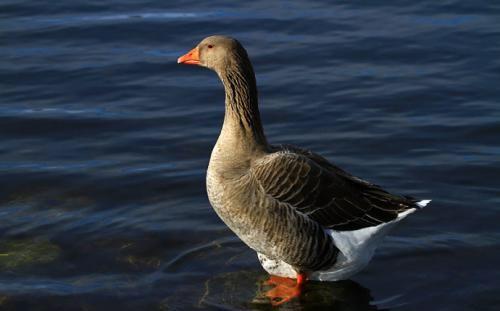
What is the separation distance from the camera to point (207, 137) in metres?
12.3

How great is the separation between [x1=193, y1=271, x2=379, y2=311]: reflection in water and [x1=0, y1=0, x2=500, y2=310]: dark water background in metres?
0.02

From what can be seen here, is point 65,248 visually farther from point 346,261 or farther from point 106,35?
point 106,35

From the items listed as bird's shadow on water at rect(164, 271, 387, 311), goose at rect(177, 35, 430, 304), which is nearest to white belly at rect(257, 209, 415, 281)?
goose at rect(177, 35, 430, 304)

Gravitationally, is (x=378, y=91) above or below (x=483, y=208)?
above

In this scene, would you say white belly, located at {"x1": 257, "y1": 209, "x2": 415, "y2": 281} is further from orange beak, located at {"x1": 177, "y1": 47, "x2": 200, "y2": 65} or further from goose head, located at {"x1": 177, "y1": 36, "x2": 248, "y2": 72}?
orange beak, located at {"x1": 177, "y1": 47, "x2": 200, "y2": 65}

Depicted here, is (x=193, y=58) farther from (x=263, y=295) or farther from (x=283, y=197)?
(x=263, y=295)

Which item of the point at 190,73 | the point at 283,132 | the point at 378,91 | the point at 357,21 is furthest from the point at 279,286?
the point at 357,21

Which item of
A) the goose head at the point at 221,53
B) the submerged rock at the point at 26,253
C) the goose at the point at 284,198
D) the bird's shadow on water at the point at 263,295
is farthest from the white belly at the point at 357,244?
the submerged rock at the point at 26,253

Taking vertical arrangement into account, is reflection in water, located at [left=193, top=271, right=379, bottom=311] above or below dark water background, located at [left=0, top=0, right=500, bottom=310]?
below

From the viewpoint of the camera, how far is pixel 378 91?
526 inches

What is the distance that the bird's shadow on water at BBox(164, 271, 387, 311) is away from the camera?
8844 mm

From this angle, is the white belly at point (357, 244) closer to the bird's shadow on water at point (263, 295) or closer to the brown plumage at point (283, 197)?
the brown plumage at point (283, 197)

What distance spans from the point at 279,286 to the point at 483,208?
254cm

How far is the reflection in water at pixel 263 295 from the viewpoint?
885 cm
